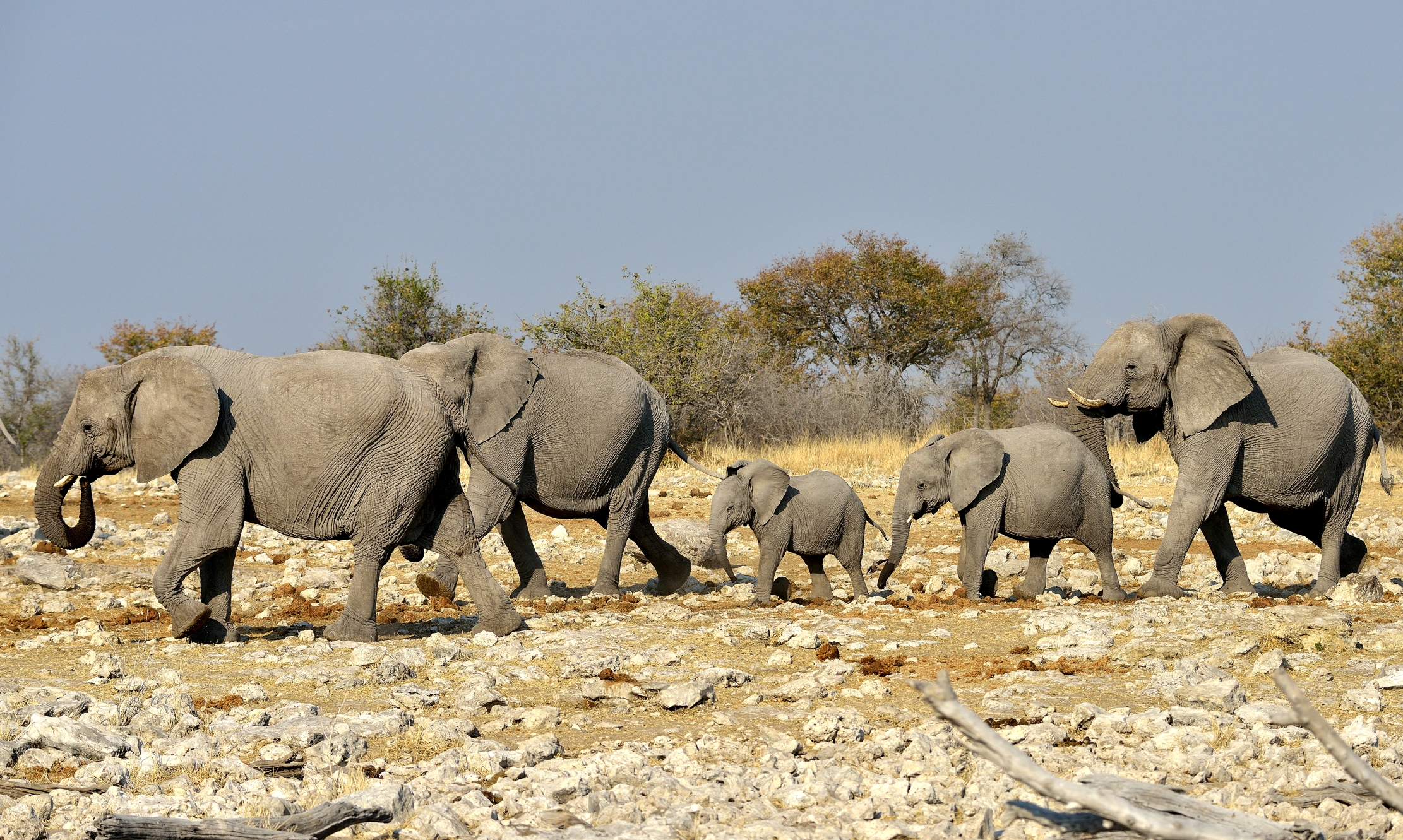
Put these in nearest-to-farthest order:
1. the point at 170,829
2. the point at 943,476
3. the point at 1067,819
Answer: the point at 1067,819
the point at 170,829
the point at 943,476

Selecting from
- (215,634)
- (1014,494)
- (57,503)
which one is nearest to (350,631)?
(215,634)

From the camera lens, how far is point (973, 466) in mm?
10656

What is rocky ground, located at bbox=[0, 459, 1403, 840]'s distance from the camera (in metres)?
4.88

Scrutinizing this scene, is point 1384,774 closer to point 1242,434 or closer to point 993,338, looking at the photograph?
point 1242,434

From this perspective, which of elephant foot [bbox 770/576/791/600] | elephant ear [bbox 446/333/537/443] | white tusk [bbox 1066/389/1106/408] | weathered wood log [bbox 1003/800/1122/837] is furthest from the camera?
elephant foot [bbox 770/576/791/600]

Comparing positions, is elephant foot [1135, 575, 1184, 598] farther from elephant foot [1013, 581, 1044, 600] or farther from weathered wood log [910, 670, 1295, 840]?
weathered wood log [910, 670, 1295, 840]

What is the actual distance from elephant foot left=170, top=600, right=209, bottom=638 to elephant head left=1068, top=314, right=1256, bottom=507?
6157mm

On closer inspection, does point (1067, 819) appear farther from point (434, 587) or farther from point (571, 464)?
point (571, 464)

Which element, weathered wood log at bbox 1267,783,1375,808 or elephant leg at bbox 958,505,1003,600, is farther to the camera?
elephant leg at bbox 958,505,1003,600

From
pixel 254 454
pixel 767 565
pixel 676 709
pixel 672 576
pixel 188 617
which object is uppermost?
pixel 254 454

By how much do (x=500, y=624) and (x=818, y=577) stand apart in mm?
3875

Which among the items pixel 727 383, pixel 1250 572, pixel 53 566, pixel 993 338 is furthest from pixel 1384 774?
pixel 993 338

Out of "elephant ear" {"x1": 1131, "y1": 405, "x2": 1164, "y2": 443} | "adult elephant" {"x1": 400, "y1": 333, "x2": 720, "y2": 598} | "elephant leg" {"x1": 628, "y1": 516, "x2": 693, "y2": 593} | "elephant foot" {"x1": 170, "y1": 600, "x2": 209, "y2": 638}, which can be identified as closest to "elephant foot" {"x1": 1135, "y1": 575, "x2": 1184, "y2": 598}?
"elephant ear" {"x1": 1131, "y1": 405, "x2": 1164, "y2": 443}

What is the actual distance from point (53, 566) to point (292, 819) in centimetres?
750
